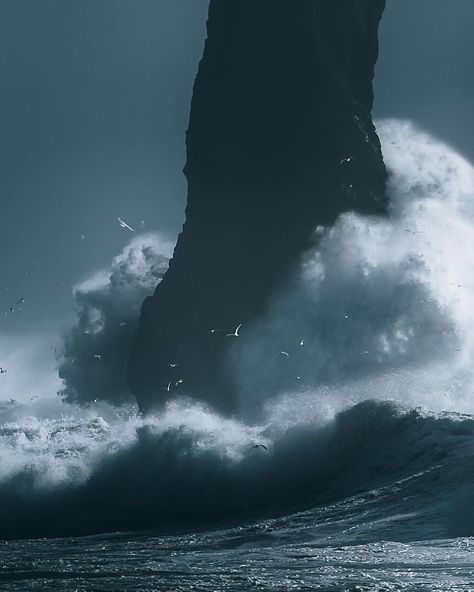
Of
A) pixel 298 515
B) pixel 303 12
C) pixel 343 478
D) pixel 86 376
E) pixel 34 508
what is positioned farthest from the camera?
pixel 86 376

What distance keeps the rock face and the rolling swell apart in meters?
17.6

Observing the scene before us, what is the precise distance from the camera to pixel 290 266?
9519 centimetres

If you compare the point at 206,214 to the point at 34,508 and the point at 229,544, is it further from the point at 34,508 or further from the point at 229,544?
the point at 229,544

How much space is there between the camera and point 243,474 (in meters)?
65.1

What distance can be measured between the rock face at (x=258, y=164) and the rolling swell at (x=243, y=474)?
17.6 m

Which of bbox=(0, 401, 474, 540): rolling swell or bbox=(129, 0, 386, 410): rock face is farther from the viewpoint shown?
bbox=(129, 0, 386, 410): rock face

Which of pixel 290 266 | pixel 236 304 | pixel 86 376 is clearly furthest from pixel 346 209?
pixel 86 376

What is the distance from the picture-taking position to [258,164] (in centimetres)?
9694

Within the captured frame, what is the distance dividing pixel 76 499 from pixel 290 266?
36.3 metres

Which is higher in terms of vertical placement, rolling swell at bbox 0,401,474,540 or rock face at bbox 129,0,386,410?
rock face at bbox 129,0,386,410

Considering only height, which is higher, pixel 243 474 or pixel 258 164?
pixel 258 164

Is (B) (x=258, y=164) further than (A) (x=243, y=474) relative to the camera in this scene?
Yes

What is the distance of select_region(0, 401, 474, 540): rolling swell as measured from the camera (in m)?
55.6

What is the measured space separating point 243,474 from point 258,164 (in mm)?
39617
